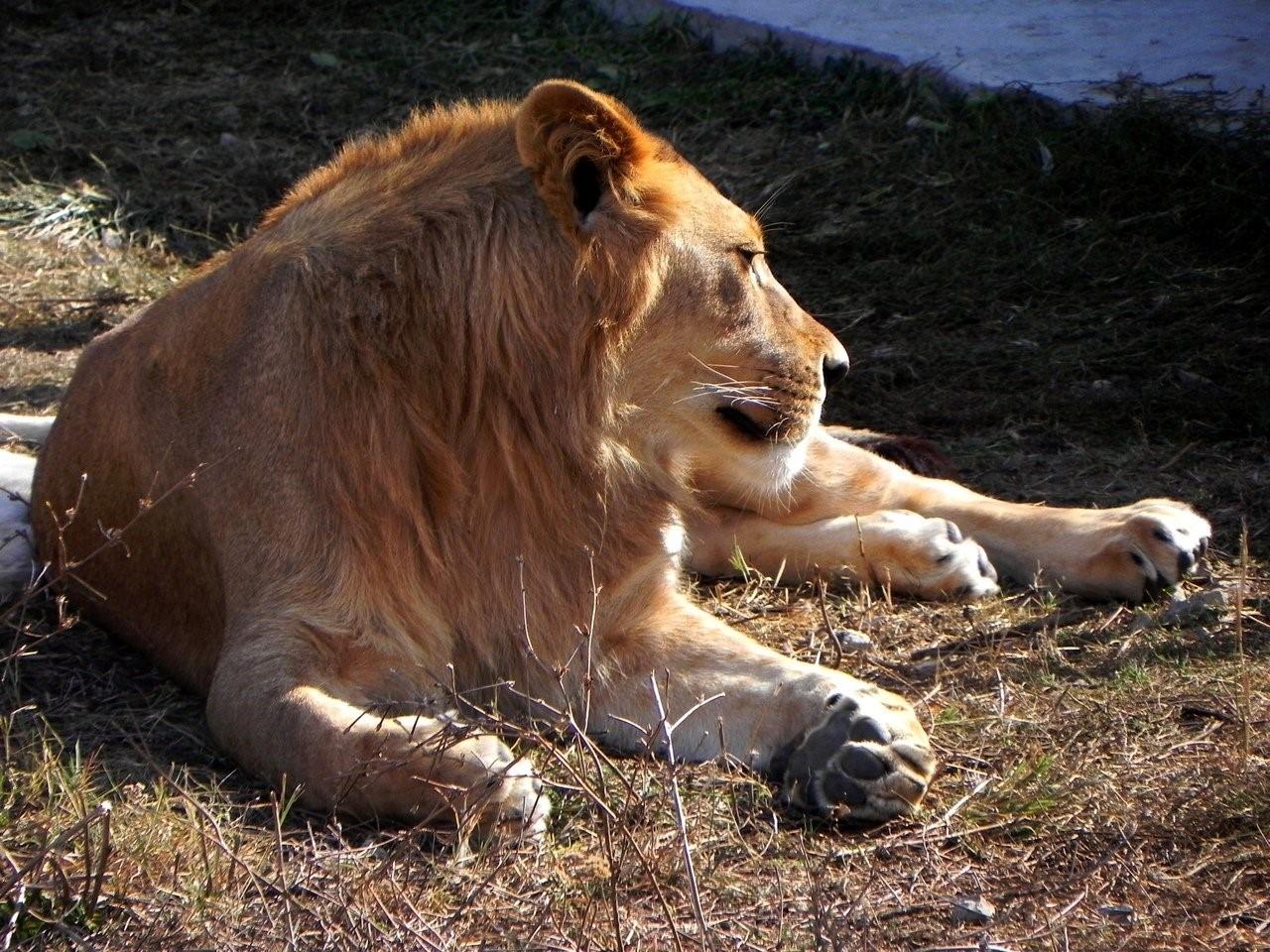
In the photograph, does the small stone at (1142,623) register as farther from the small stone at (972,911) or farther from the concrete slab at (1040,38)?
the concrete slab at (1040,38)

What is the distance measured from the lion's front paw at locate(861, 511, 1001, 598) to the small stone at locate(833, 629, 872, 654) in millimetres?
258

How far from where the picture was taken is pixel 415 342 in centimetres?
301

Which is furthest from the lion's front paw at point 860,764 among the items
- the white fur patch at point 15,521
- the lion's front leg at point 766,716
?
the white fur patch at point 15,521

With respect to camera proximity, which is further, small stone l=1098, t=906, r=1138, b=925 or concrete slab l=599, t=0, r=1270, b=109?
concrete slab l=599, t=0, r=1270, b=109

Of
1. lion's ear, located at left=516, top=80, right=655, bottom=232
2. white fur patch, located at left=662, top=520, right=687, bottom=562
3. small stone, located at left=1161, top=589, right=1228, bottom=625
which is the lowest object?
small stone, located at left=1161, top=589, right=1228, bottom=625

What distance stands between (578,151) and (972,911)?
1483mm

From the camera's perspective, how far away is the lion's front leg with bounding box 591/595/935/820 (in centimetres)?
276

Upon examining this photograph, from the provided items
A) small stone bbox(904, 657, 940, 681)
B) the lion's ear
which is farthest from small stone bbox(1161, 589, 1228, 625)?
the lion's ear

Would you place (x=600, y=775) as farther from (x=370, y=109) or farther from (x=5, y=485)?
(x=370, y=109)

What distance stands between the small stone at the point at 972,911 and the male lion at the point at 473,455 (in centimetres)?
34

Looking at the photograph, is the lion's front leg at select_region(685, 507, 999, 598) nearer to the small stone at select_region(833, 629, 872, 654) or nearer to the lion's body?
the small stone at select_region(833, 629, 872, 654)

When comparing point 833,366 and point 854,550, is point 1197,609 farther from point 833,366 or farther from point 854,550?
point 833,366

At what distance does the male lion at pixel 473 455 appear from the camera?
2855 millimetres

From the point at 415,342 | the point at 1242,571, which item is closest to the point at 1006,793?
the point at 1242,571
